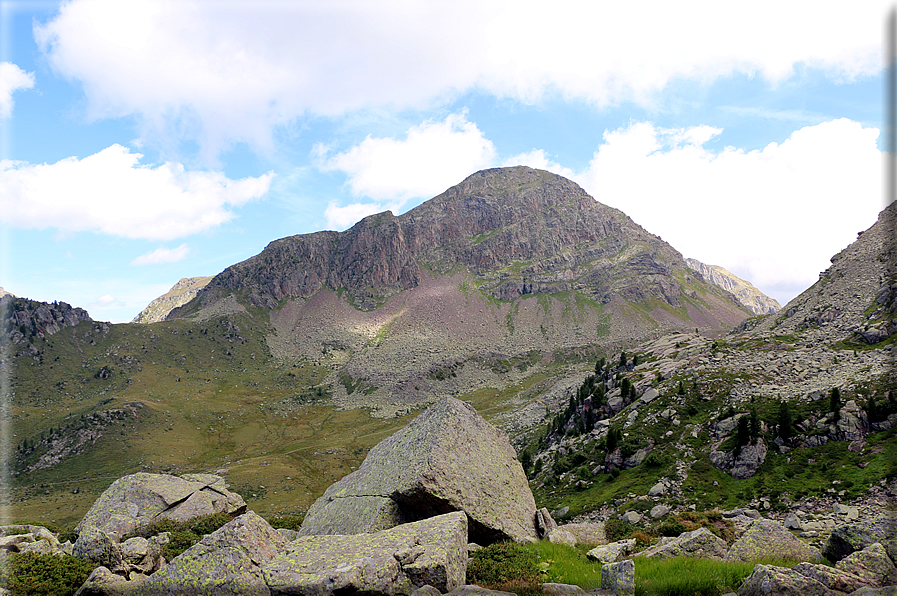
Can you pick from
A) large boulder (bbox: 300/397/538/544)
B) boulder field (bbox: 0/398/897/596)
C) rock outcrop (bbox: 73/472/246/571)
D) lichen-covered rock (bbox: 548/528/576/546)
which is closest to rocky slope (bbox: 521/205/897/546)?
boulder field (bbox: 0/398/897/596)

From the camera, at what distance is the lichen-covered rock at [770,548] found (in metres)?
14.2

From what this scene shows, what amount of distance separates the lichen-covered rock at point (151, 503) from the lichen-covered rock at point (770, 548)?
24.3 metres

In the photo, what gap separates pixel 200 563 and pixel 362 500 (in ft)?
25.8

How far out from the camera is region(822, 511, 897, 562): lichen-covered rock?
12.3 m

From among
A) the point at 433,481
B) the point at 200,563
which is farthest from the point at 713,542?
the point at 200,563

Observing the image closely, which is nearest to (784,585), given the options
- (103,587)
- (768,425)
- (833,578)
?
(833,578)

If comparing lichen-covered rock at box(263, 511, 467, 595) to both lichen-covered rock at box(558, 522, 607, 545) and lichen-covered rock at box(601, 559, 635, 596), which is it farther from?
lichen-covered rock at box(558, 522, 607, 545)

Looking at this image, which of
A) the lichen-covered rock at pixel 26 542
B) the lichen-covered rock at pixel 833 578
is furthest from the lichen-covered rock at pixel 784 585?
the lichen-covered rock at pixel 26 542

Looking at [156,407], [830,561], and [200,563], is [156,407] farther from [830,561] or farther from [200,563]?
[830,561]

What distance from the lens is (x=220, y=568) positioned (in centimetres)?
1059

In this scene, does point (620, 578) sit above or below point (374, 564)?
below

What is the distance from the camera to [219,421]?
163 meters

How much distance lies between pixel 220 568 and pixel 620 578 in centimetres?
1076

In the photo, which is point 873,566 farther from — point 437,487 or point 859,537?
point 437,487
